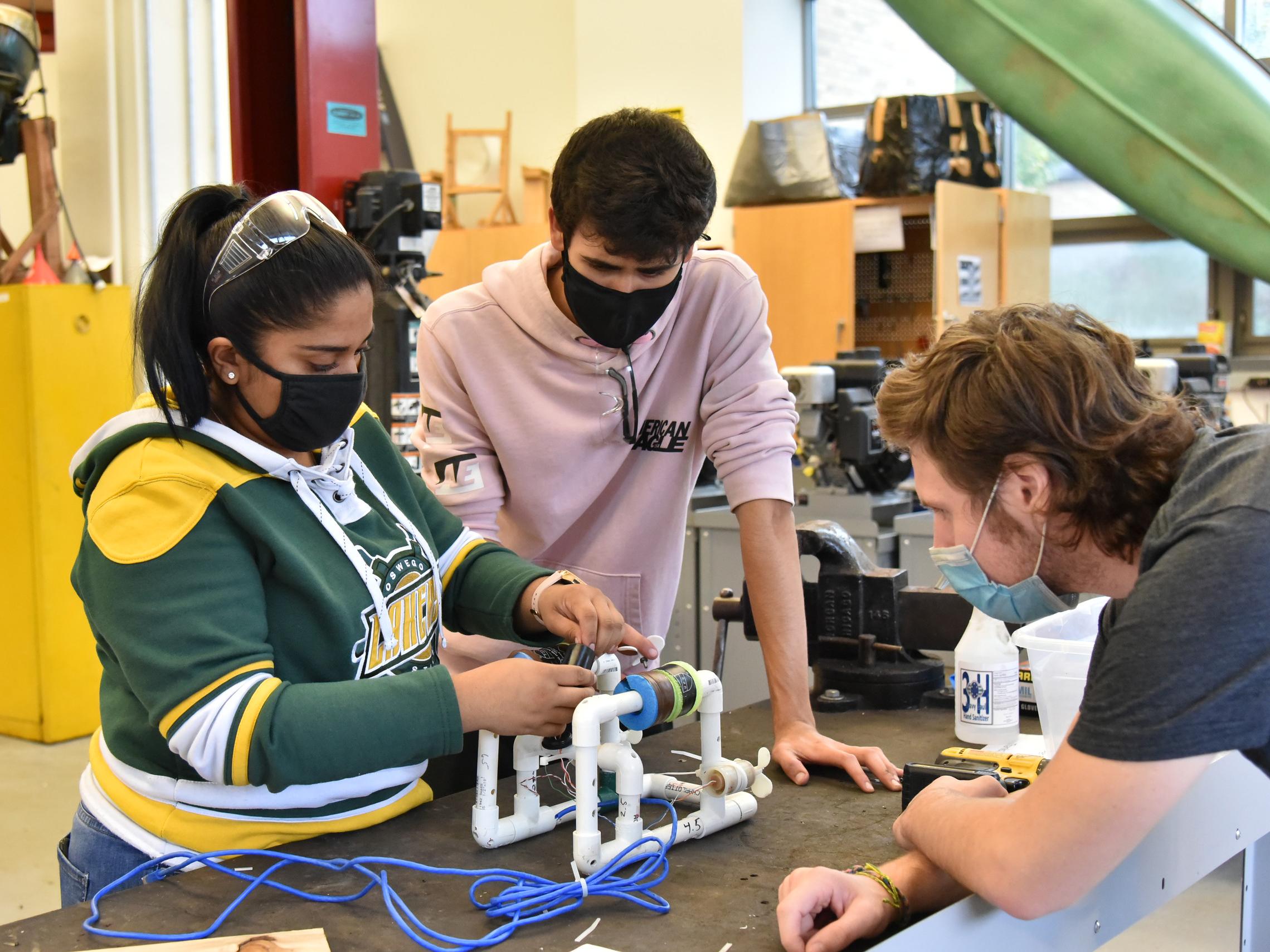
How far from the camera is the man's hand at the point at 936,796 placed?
1157 mm

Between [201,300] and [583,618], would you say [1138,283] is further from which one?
[201,300]

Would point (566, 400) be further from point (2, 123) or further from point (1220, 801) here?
point (2, 123)

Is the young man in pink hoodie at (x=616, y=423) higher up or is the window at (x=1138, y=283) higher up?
the window at (x=1138, y=283)

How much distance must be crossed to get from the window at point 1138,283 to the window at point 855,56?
1.41 meters

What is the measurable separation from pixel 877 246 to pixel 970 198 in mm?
471

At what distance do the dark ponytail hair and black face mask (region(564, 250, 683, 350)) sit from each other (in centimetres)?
44

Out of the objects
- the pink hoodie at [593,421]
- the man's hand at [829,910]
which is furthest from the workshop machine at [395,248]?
the man's hand at [829,910]

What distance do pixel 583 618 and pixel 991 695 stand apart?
588 mm

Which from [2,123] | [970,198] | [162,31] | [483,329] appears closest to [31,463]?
[2,123]

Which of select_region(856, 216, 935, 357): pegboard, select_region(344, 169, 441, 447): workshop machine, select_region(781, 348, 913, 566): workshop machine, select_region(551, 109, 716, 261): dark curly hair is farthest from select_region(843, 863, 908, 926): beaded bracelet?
select_region(856, 216, 935, 357): pegboard

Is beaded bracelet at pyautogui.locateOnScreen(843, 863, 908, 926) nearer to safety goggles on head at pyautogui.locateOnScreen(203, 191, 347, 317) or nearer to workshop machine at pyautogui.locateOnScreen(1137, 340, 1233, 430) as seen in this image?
safety goggles on head at pyautogui.locateOnScreen(203, 191, 347, 317)

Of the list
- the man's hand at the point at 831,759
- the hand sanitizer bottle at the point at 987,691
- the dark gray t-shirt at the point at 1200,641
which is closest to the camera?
the dark gray t-shirt at the point at 1200,641

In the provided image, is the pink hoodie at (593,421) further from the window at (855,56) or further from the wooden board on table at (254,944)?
the window at (855,56)

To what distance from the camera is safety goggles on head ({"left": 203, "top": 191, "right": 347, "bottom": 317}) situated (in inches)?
47.1
